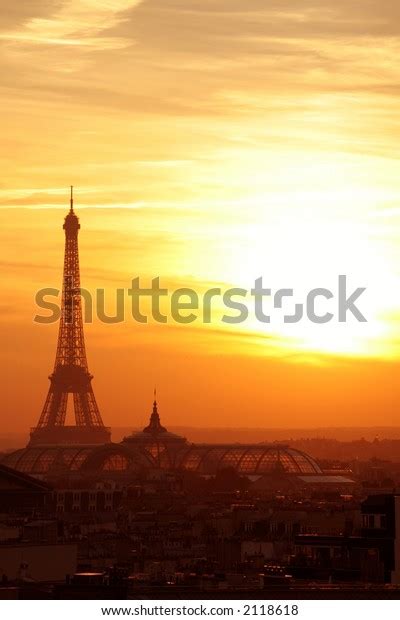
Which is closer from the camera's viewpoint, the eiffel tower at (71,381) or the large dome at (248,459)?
the eiffel tower at (71,381)

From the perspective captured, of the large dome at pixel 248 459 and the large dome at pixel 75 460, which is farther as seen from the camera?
the large dome at pixel 248 459

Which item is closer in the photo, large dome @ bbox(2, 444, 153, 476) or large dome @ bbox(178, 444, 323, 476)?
large dome @ bbox(2, 444, 153, 476)

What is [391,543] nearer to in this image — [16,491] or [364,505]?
[364,505]

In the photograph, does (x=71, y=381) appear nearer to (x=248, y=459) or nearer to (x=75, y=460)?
(x=75, y=460)

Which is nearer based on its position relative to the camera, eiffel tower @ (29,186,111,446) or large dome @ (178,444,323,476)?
eiffel tower @ (29,186,111,446)

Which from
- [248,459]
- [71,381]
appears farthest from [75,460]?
[248,459]
